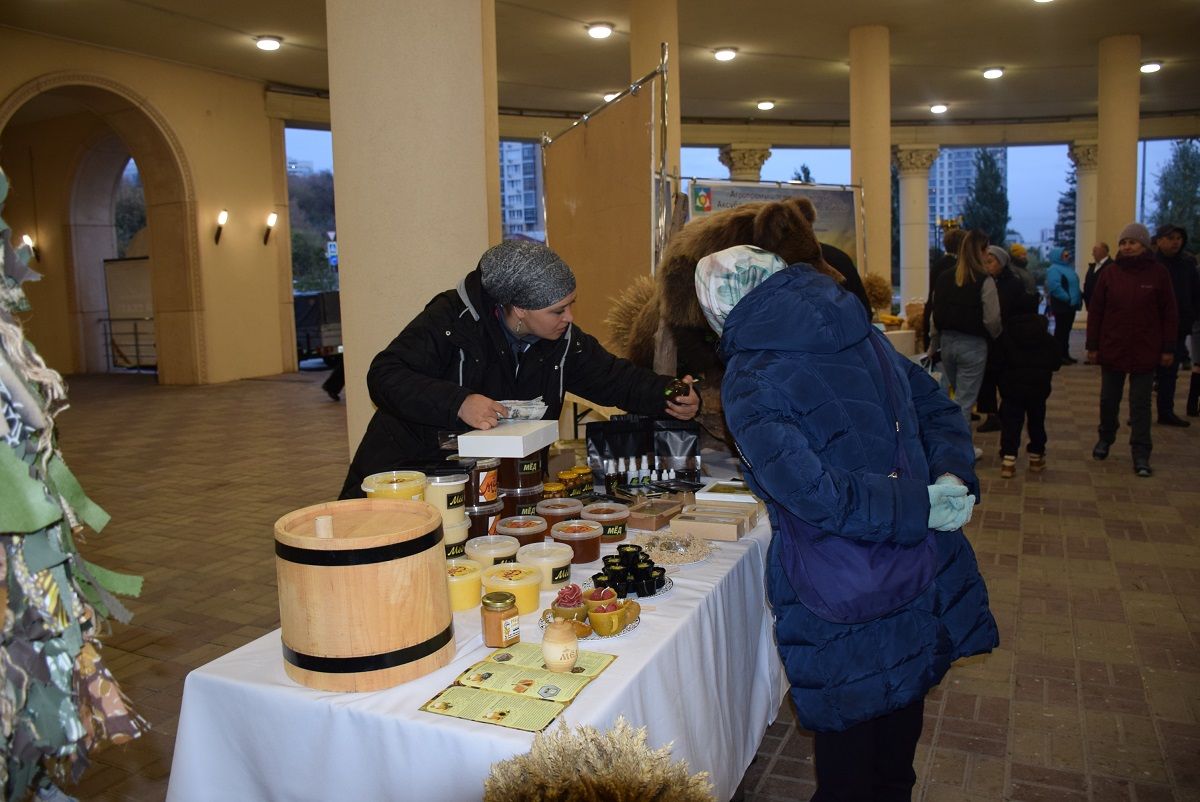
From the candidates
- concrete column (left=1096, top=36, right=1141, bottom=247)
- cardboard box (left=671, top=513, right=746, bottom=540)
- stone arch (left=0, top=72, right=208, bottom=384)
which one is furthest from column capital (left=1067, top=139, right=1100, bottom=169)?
cardboard box (left=671, top=513, right=746, bottom=540)

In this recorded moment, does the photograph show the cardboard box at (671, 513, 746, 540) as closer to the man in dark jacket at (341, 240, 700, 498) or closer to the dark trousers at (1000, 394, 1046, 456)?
the man in dark jacket at (341, 240, 700, 498)

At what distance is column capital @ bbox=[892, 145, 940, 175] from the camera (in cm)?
1981

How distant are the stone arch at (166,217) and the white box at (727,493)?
13.4m

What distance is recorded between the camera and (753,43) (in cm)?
1408

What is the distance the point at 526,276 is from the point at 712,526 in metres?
0.91

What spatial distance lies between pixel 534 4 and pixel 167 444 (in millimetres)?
6978

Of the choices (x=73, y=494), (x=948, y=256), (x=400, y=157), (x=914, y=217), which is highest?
(x=914, y=217)

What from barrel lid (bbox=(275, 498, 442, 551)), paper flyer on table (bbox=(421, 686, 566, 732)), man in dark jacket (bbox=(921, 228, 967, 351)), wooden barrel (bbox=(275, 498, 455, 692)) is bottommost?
paper flyer on table (bbox=(421, 686, 566, 732))

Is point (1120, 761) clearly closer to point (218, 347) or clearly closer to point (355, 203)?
point (355, 203)

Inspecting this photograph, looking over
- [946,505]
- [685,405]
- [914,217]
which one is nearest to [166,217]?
[685,405]

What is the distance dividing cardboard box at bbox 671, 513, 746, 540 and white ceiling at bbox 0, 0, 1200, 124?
8.93 meters

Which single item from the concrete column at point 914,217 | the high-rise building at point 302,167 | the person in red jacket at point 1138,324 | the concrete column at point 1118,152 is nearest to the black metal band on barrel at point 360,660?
the person in red jacket at point 1138,324

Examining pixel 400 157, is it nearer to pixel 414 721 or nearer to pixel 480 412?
pixel 480 412

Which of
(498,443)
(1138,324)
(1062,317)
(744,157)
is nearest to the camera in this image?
(498,443)
